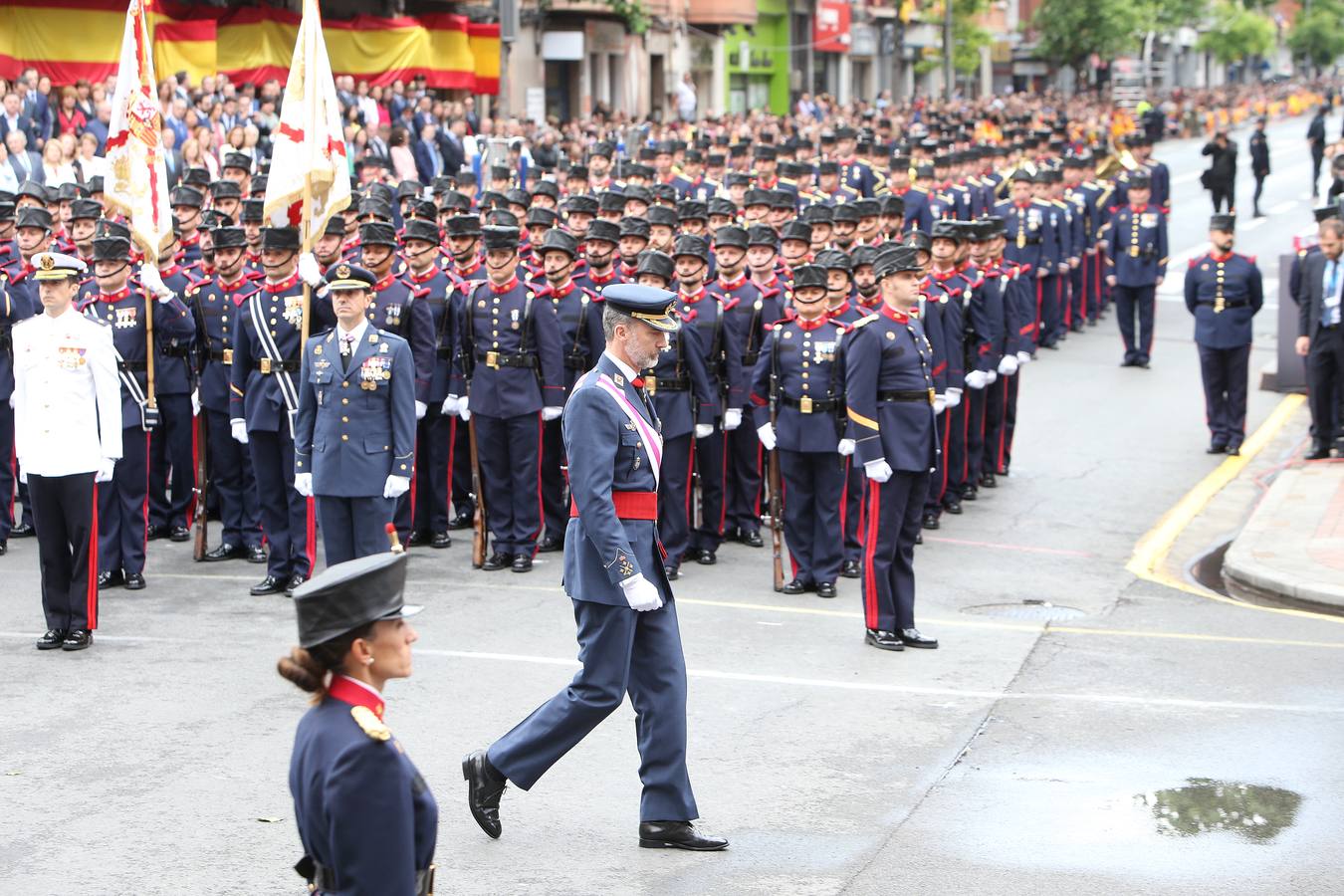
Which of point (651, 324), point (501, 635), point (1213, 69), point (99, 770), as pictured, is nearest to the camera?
point (651, 324)

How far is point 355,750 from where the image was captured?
169 inches

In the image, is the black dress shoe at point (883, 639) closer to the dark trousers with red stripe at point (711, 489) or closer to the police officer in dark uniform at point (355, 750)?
the dark trousers with red stripe at point (711, 489)

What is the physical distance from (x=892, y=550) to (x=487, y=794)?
3396 mm

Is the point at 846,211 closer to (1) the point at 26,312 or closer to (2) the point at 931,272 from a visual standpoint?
(2) the point at 931,272

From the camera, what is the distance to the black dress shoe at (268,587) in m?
11.5

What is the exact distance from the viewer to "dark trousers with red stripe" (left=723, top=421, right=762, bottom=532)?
1332 cm

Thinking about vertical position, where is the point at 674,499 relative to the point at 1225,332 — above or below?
below

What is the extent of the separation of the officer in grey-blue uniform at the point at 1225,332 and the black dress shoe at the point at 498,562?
23.0 feet

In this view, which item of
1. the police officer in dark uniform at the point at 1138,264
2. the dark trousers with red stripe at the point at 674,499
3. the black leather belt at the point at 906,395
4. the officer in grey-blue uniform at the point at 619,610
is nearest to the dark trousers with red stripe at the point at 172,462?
the dark trousers with red stripe at the point at 674,499

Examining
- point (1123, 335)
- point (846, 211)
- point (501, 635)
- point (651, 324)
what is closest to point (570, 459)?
point (651, 324)

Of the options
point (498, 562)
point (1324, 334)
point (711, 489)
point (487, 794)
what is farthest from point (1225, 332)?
point (487, 794)

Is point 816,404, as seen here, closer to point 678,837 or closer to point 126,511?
point 126,511

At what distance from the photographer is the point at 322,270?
43.2ft

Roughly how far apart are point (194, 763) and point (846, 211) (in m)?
8.45
